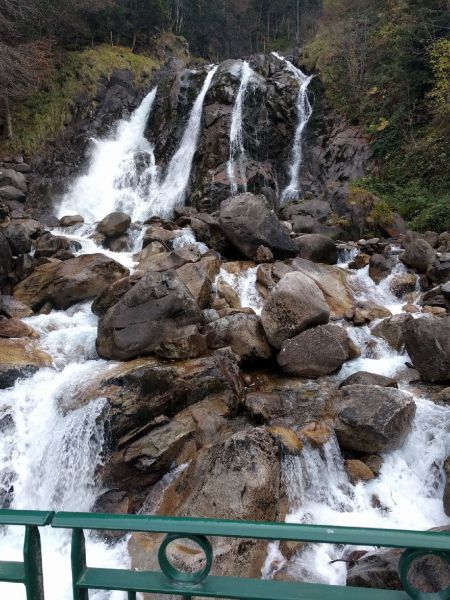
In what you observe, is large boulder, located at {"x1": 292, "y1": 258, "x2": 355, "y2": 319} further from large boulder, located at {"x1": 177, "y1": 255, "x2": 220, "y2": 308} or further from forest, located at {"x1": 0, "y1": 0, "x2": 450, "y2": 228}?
forest, located at {"x1": 0, "y1": 0, "x2": 450, "y2": 228}

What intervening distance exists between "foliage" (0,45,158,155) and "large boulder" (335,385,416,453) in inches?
844

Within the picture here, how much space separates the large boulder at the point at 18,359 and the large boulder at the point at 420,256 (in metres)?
9.61

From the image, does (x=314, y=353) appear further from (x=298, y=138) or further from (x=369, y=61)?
(x=369, y=61)

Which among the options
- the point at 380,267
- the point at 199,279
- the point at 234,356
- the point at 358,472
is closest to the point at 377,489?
the point at 358,472

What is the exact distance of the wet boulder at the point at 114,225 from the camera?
48.1ft

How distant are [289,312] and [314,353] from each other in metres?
0.96

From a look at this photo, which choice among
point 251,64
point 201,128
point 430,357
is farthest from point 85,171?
point 430,357

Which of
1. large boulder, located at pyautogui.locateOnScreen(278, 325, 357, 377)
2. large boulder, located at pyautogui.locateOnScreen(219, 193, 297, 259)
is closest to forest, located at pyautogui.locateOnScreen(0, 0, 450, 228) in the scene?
large boulder, located at pyautogui.locateOnScreen(219, 193, 297, 259)

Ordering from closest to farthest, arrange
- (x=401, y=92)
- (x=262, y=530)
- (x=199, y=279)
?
1. (x=262, y=530)
2. (x=199, y=279)
3. (x=401, y=92)

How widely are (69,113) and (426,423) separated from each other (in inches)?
963

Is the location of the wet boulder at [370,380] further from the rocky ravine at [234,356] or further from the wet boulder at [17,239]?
the wet boulder at [17,239]

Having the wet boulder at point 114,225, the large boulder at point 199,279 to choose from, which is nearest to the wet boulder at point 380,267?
the large boulder at point 199,279

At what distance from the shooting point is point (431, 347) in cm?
738

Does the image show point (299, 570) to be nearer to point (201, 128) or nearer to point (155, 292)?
point (155, 292)
